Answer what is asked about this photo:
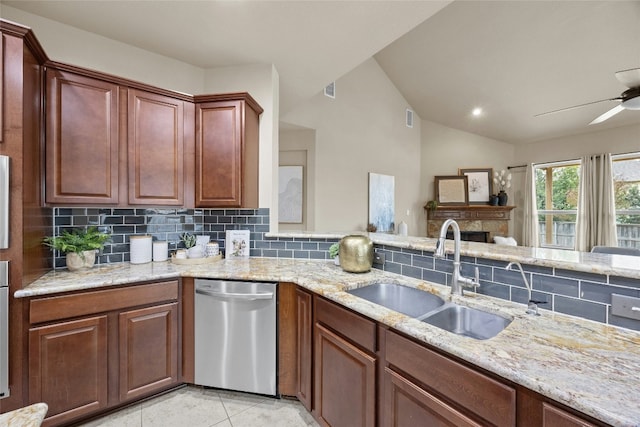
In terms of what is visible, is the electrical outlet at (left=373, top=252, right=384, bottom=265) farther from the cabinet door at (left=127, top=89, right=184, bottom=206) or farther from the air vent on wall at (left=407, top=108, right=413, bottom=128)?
the air vent on wall at (left=407, top=108, right=413, bottom=128)

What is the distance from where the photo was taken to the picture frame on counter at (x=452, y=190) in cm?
688

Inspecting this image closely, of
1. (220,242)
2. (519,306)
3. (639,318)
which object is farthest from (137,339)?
(639,318)

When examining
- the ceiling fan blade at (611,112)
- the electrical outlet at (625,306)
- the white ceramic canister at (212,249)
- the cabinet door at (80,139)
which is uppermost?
the ceiling fan blade at (611,112)

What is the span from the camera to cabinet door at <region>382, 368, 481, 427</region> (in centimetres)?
95

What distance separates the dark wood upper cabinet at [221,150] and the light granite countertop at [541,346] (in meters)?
0.85

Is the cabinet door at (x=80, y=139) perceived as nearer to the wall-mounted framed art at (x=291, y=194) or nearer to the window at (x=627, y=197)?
the wall-mounted framed art at (x=291, y=194)

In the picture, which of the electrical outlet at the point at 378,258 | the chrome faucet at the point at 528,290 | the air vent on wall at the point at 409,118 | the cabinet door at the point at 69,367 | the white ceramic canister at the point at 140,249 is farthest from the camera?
the air vent on wall at the point at 409,118

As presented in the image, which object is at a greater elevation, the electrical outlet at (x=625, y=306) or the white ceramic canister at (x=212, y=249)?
the white ceramic canister at (x=212, y=249)

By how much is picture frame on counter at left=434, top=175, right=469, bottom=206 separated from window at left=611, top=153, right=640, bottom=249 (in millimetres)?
2541

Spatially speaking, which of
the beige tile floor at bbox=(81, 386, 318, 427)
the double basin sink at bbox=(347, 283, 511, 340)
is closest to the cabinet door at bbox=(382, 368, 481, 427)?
the double basin sink at bbox=(347, 283, 511, 340)

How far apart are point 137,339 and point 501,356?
200cm

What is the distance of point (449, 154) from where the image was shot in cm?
716

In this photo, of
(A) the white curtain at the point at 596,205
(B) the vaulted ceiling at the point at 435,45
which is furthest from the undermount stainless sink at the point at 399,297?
(A) the white curtain at the point at 596,205

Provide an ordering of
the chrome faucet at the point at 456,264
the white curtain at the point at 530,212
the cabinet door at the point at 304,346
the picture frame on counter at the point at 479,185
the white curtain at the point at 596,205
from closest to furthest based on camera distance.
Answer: the chrome faucet at the point at 456,264 < the cabinet door at the point at 304,346 < the white curtain at the point at 596,205 < the white curtain at the point at 530,212 < the picture frame on counter at the point at 479,185
